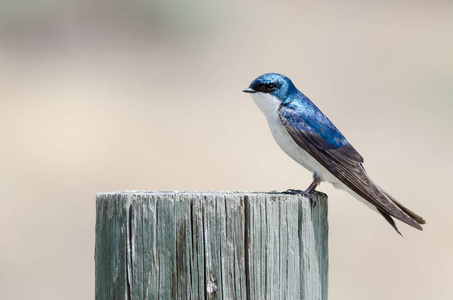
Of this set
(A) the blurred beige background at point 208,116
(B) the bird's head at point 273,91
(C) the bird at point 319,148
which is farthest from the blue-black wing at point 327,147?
(A) the blurred beige background at point 208,116

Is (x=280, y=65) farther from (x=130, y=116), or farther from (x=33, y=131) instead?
(x=33, y=131)

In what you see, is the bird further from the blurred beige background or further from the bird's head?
the blurred beige background

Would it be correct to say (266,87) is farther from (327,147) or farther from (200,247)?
(200,247)

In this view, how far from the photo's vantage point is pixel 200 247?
8.82 feet

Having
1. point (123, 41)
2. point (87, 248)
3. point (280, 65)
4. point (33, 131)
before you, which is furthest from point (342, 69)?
point (87, 248)

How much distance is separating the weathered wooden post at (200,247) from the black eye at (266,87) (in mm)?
1561

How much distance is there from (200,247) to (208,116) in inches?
378

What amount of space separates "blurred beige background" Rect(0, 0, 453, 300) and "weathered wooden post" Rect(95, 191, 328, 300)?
15.1 feet

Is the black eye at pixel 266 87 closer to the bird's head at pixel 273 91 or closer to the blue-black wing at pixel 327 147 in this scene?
the bird's head at pixel 273 91

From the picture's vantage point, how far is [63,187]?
31.7 ft

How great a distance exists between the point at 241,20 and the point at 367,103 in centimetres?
474

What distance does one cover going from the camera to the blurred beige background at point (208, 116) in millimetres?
8219

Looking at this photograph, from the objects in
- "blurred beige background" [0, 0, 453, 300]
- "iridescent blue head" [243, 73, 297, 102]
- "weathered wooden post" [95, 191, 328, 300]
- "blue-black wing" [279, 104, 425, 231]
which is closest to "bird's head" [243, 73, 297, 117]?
"iridescent blue head" [243, 73, 297, 102]

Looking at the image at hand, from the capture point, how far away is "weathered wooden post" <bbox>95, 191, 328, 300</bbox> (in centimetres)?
269
